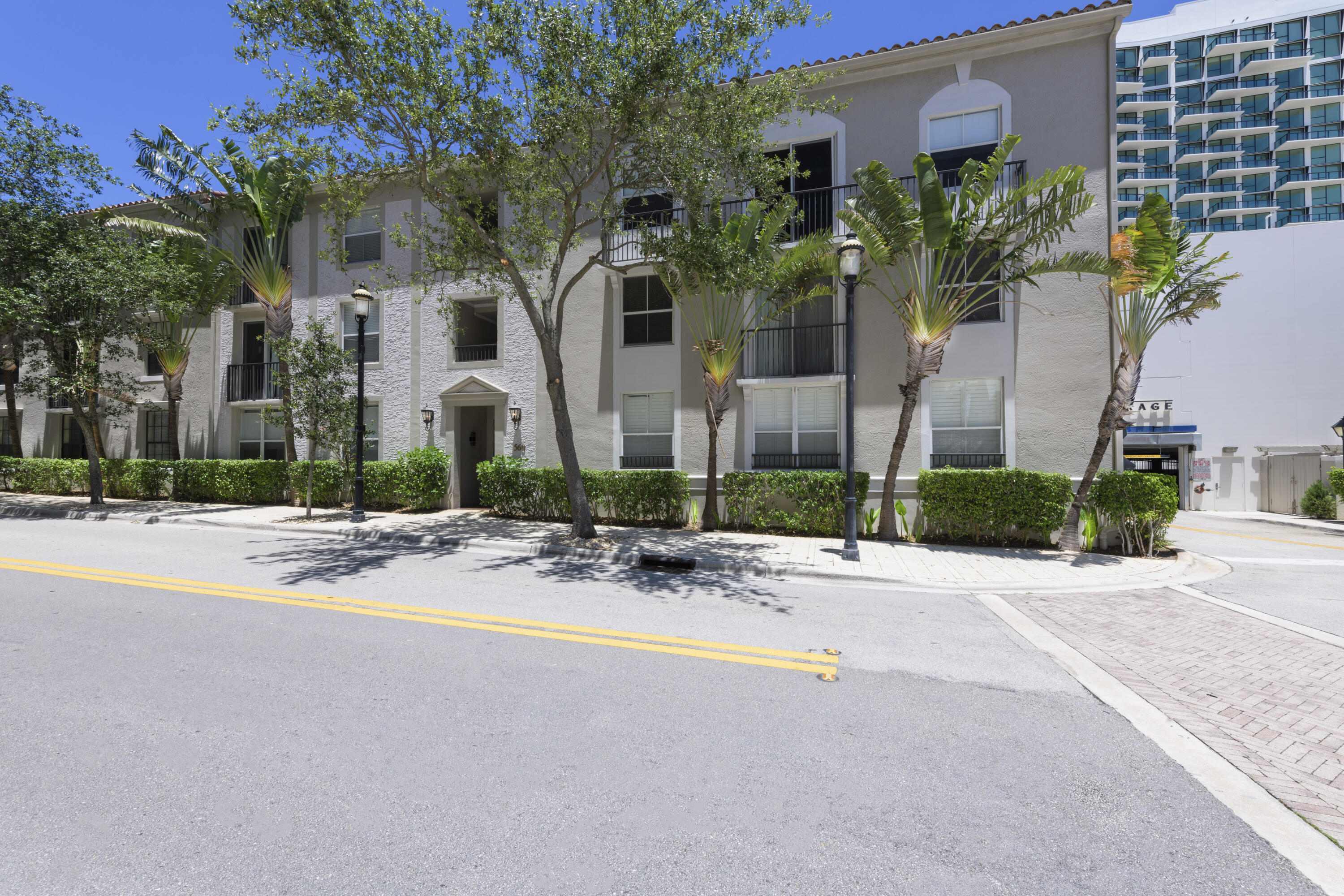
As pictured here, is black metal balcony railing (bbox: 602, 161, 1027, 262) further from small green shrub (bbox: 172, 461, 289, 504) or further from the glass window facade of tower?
the glass window facade of tower

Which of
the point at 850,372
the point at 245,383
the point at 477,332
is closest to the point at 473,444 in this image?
the point at 477,332

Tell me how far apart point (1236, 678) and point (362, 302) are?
47.5 ft

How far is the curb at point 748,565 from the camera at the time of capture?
328 inches

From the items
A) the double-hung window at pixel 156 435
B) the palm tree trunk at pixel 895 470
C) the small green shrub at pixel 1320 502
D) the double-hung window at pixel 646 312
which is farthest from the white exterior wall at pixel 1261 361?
the double-hung window at pixel 156 435

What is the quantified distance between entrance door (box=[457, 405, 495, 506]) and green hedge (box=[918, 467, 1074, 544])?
35.1ft

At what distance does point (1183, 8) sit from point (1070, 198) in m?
71.3

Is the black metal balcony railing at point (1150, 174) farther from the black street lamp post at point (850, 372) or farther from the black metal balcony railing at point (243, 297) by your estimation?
the black metal balcony railing at point (243, 297)

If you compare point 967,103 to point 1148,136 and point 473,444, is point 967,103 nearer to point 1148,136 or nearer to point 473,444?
point 473,444

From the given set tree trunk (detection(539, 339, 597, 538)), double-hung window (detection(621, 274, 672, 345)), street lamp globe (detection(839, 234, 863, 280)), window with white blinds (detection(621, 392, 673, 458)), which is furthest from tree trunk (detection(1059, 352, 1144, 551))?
double-hung window (detection(621, 274, 672, 345))

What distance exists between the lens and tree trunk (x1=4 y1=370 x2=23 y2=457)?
19.7 metres

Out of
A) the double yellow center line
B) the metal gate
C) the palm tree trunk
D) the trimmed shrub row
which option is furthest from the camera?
the metal gate

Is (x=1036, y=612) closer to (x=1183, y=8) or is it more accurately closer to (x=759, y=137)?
(x=759, y=137)

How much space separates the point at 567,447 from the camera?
11586 mm

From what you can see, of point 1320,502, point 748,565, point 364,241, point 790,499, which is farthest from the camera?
point 1320,502
